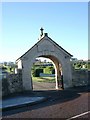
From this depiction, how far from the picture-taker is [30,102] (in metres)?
18.2

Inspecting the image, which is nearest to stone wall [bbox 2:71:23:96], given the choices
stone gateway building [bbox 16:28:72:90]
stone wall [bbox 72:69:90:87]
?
stone gateway building [bbox 16:28:72:90]

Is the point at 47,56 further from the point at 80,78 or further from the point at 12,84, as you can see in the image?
the point at 12,84

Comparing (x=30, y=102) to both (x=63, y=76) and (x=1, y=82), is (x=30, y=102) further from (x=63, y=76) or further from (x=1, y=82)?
(x=63, y=76)

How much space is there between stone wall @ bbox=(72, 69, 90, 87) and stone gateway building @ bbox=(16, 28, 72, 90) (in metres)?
0.83

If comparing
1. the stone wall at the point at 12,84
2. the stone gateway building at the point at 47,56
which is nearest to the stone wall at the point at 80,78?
the stone gateway building at the point at 47,56

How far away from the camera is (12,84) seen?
23.6 meters

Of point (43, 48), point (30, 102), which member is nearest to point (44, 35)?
point (43, 48)

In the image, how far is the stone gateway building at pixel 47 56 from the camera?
24.8 metres

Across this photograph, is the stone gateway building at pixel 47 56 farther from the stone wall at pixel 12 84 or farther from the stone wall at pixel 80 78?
the stone wall at pixel 80 78

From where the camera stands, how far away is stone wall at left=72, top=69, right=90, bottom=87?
90.6 ft

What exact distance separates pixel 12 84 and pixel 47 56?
5372 millimetres

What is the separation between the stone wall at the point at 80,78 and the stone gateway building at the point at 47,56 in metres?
0.83

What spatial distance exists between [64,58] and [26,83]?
15.4 ft

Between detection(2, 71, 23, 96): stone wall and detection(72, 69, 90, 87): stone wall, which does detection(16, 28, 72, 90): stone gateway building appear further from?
detection(72, 69, 90, 87): stone wall
